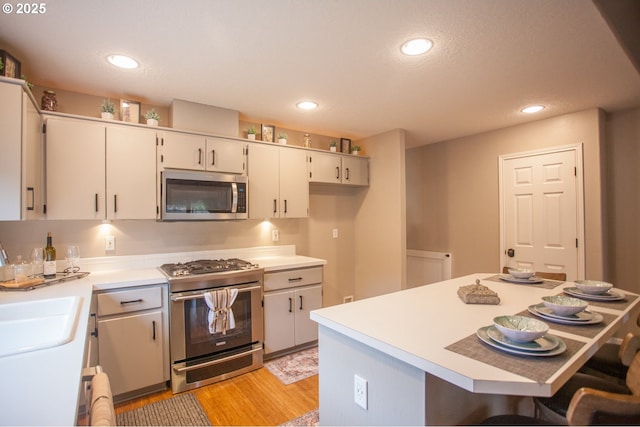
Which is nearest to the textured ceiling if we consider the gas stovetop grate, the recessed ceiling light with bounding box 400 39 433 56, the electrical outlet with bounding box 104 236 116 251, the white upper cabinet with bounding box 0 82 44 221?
the recessed ceiling light with bounding box 400 39 433 56

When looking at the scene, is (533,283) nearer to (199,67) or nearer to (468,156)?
(468,156)

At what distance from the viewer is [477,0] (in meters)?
1.50

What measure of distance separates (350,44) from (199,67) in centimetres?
105

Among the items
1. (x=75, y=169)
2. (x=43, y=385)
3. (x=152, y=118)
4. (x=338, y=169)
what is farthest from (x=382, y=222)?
(x=43, y=385)

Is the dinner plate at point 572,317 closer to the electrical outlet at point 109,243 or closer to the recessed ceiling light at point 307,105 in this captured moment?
the recessed ceiling light at point 307,105

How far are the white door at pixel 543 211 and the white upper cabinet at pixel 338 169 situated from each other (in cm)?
164

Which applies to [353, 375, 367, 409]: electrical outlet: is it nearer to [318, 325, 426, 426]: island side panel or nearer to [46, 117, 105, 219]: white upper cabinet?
[318, 325, 426, 426]: island side panel

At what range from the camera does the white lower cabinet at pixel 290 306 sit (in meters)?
2.89

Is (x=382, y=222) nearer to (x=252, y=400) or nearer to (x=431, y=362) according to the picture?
(x=252, y=400)

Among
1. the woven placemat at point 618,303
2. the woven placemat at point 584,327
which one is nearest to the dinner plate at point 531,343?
the woven placemat at point 584,327

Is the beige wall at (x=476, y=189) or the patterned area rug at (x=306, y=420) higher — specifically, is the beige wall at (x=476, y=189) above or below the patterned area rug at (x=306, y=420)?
above

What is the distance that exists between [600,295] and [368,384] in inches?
59.4

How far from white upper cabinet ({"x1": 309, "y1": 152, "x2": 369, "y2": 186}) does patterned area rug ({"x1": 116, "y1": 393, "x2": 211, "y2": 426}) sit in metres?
2.33

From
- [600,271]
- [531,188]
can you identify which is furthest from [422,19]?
[600,271]
